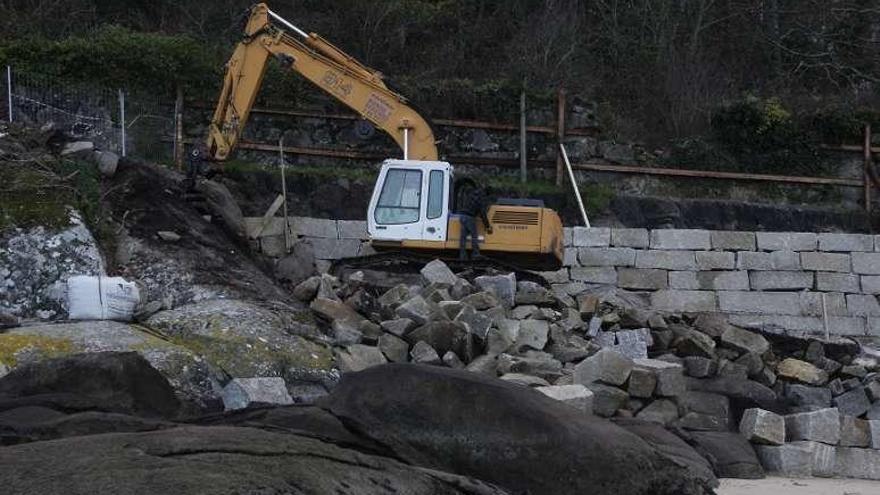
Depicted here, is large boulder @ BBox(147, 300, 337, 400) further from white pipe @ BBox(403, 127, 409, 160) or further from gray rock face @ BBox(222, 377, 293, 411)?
white pipe @ BBox(403, 127, 409, 160)

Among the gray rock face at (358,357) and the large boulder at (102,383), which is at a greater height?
the large boulder at (102,383)

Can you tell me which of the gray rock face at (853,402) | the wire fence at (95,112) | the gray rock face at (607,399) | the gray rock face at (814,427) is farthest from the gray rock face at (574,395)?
the wire fence at (95,112)

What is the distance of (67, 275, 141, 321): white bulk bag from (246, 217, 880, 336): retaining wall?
24.6 ft

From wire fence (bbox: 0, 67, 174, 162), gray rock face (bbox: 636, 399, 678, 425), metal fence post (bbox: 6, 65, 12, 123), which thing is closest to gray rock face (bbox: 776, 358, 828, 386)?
gray rock face (bbox: 636, 399, 678, 425)

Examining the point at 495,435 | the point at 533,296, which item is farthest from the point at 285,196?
the point at 495,435

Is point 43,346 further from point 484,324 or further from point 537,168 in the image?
point 537,168

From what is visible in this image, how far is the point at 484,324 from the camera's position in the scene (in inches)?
457

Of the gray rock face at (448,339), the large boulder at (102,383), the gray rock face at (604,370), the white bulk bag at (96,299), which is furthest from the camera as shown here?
the gray rock face at (448,339)

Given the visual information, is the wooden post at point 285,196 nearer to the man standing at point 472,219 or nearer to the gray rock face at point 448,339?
the man standing at point 472,219

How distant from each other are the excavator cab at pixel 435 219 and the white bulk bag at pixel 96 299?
5.28 meters

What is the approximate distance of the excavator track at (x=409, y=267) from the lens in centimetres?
1551

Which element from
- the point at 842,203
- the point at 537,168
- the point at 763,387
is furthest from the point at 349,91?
the point at 842,203

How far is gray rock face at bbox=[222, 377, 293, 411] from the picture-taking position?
29.4ft

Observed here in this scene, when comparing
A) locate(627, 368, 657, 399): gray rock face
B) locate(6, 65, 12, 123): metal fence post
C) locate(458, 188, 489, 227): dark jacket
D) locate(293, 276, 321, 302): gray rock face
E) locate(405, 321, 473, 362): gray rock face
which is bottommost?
locate(627, 368, 657, 399): gray rock face
